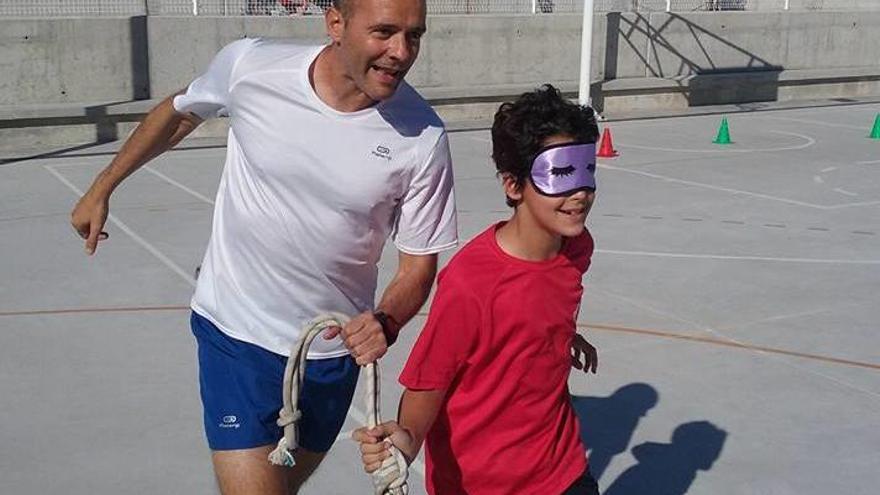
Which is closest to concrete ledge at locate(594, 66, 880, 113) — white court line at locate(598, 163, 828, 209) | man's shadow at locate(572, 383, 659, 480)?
white court line at locate(598, 163, 828, 209)

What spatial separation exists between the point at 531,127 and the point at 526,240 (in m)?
0.31

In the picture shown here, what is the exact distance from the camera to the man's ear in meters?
3.14

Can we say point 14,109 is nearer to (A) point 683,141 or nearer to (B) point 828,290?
(A) point 683,141

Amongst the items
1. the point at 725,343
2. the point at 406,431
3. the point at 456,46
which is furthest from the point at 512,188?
the point at 456,46

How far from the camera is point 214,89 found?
3512 millimetres

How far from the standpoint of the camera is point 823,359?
656 centimetres

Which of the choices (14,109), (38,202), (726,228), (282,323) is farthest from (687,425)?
(14,109)

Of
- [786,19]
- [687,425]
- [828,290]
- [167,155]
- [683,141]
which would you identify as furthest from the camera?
[786,19]

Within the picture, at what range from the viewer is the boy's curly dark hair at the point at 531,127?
314 cm

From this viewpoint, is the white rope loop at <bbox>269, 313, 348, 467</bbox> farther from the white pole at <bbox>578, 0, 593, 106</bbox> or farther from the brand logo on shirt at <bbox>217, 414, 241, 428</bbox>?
the white pole at <bbox>578, 0, 593, 106</bbox>

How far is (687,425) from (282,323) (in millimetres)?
2874

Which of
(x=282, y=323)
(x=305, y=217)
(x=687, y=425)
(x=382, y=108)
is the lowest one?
(x=687, y=425)

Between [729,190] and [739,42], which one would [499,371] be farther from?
[739,42]

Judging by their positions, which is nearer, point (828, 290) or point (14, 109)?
point (828, 290)
